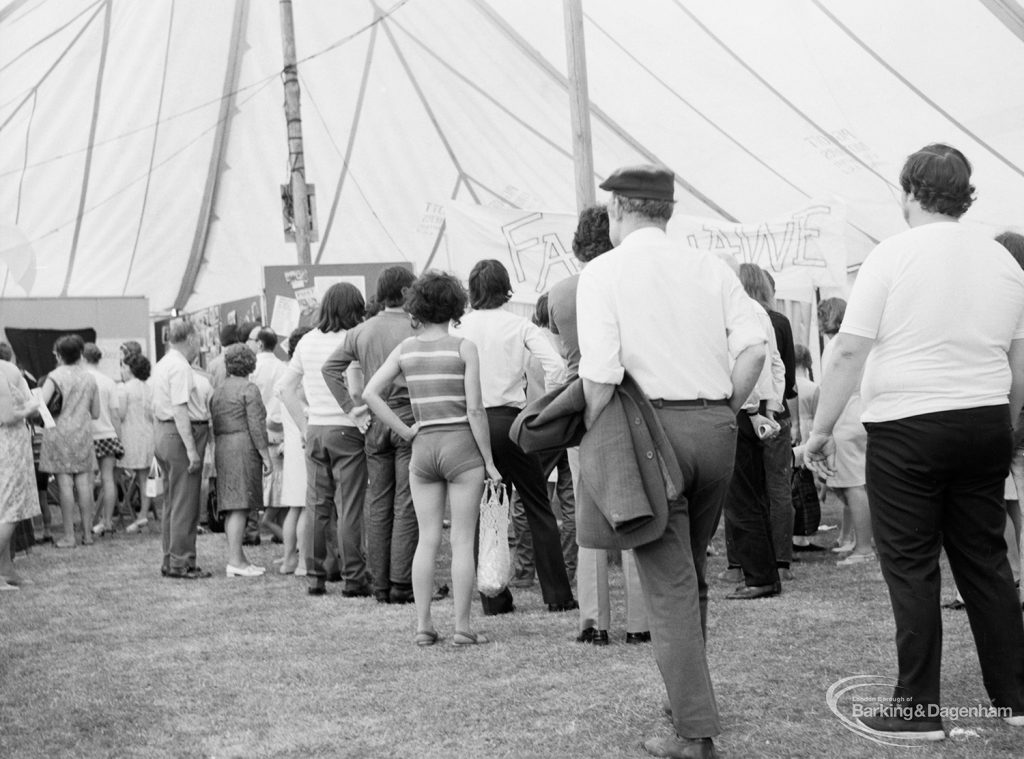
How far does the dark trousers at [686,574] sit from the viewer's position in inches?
145

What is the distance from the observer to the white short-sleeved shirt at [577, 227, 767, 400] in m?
3.77

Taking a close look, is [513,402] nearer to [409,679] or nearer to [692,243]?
[409,679]

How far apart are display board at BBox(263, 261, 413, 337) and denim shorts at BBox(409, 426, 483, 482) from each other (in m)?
5.64

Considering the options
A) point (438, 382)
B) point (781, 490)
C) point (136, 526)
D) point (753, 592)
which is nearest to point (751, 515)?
point (753, 592)

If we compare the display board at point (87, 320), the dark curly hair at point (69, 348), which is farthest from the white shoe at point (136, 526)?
the display board at point (87, 320)

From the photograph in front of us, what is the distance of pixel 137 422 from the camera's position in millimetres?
12344

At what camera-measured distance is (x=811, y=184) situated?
11.5 m

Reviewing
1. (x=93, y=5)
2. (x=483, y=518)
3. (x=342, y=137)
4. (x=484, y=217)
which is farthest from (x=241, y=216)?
(x=483, y=518)

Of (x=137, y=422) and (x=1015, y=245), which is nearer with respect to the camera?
(x=1015, y=245)

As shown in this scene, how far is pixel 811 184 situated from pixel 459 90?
5.35 metres

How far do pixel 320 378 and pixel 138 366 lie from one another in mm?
5329

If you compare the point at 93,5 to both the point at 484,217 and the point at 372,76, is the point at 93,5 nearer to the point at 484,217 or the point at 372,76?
the point at 372,76

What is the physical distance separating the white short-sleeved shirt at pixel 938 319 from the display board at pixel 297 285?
761cm

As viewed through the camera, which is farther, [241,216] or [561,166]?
[241,216]
